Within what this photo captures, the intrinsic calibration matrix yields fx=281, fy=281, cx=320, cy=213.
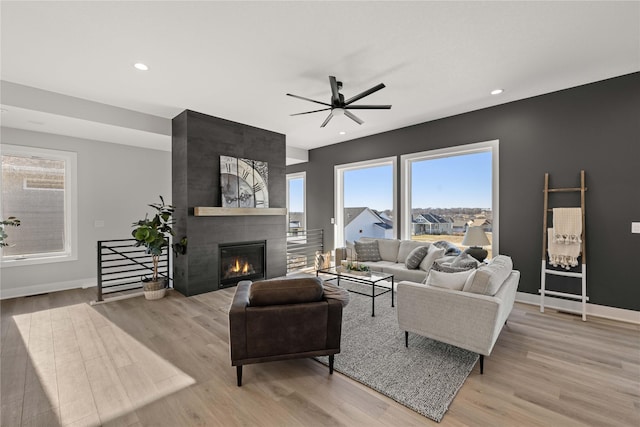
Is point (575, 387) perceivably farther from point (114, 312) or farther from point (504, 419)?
point (114, 312)

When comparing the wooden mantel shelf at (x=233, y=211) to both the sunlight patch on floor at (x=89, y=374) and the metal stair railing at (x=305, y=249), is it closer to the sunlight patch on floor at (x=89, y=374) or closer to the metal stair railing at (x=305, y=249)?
the metal stair railing at (x=305, y=249)

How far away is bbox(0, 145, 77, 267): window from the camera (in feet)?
14.6

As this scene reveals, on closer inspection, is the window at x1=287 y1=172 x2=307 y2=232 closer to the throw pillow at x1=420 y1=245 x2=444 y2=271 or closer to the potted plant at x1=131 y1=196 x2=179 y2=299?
the potted plant at x1=131 y1=196 x2=179 y2=299

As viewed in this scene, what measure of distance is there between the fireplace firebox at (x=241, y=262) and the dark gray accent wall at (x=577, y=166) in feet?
13.0

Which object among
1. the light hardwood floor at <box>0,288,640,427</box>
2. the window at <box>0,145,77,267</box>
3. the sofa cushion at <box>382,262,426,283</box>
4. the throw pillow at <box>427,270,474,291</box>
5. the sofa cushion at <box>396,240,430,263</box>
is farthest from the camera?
the sofa cushion at <box>396,240,430,263</box>

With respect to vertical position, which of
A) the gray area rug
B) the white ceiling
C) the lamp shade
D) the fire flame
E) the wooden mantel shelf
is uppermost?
the white ceiling

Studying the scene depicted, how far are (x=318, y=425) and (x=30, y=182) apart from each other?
5841 millimetres

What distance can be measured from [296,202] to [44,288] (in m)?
5.35

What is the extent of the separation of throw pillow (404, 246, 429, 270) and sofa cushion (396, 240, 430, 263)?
1.20 feet

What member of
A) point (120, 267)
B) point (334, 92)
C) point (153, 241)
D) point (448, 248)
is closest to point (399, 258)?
point (448, 248)

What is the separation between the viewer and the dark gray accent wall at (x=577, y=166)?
11.1ft

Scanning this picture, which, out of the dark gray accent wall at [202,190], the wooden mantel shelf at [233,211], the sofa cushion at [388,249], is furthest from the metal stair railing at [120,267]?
the sofa cushion at [388,249]

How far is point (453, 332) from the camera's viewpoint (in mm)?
2418

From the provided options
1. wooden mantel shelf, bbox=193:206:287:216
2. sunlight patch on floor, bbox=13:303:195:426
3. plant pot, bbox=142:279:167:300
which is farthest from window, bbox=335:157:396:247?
sunlight patch on floor, bbox=13:303:195:426
